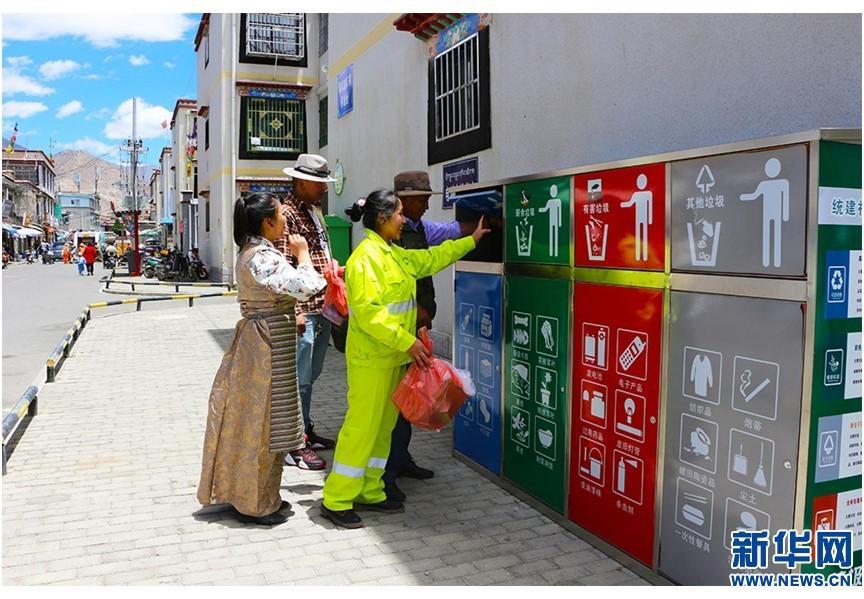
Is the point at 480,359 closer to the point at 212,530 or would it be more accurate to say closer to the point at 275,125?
the point at 212,530

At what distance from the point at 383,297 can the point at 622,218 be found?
1322 mm

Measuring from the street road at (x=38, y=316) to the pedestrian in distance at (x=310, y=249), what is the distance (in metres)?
3.69

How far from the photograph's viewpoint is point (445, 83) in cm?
808

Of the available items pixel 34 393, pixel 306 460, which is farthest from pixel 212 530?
pixel 34 393

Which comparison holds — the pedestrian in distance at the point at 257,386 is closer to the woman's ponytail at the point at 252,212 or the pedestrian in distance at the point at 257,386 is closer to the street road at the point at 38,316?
the woman's ponytail at the point at 252,212

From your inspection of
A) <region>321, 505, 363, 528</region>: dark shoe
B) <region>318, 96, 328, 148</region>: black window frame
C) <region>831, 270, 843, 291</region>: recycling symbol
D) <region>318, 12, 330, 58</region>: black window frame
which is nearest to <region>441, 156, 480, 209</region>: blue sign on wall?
<region>321, 505, 363, 528</region>: dark shoe

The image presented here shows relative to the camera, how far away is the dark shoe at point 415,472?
4938 millimetres

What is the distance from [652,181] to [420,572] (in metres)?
2.14

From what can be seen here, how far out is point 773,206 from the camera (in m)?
2.80

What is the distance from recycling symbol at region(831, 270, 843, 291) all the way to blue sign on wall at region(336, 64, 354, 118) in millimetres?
9657

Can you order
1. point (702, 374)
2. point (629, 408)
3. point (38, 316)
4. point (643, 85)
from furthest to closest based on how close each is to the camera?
point (38, 316), point (643, 85), point (629, 408), point (702, 374)

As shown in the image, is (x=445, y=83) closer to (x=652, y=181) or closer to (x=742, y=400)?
(x=652, y=181)

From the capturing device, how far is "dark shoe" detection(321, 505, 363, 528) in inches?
162

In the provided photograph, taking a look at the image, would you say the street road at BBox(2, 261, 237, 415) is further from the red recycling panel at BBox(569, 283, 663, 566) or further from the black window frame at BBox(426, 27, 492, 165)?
the red recycling panel at BBox(569, 283, 663, 566)
